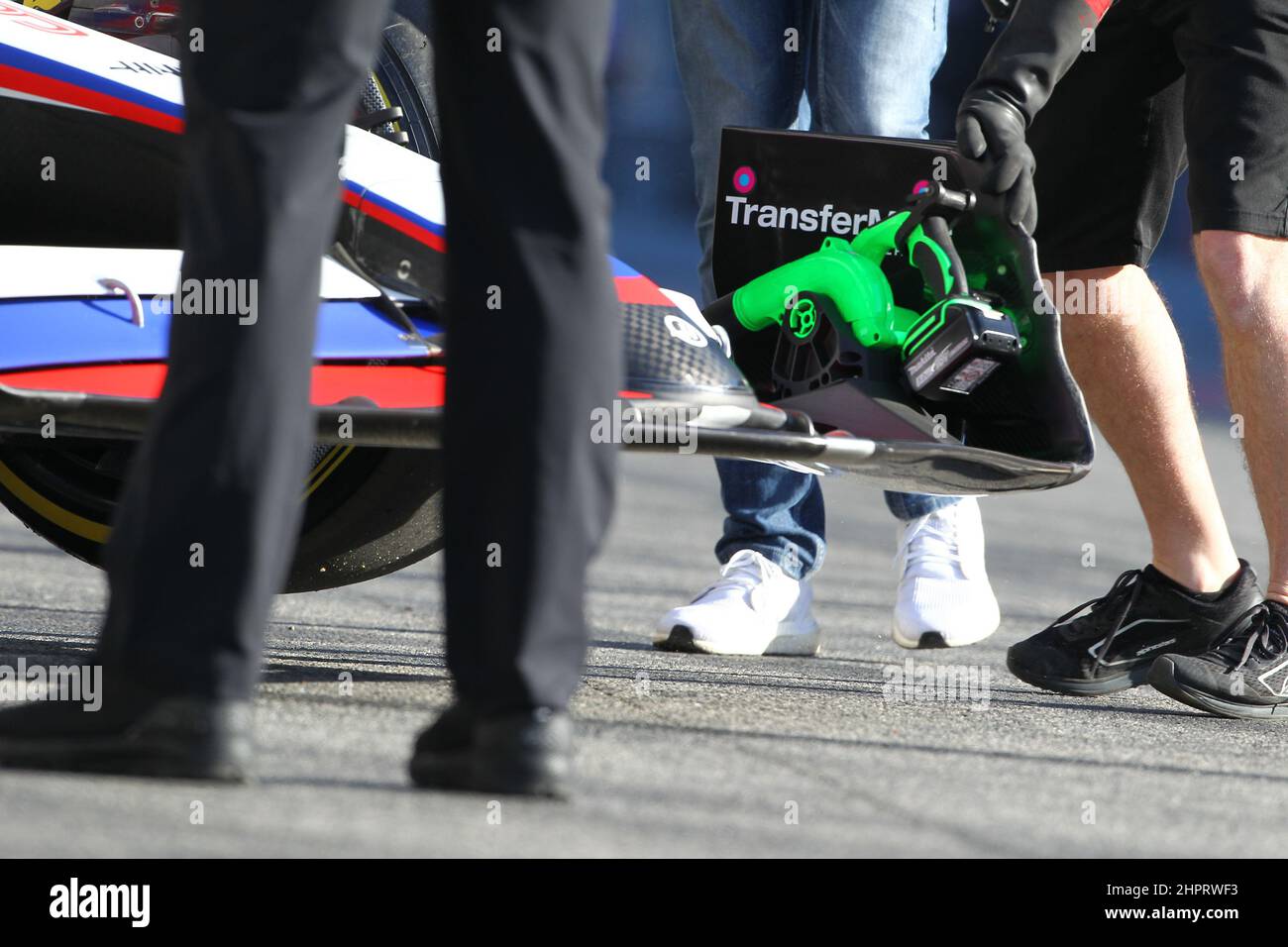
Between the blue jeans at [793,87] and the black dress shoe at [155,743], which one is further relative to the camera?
the blue jeans at [793,87]

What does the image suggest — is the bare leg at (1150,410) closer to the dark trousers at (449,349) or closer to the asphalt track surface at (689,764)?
the asphalt track surface at (689,764)

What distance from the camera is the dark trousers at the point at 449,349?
1.71 m

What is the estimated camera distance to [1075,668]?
10.0 feet

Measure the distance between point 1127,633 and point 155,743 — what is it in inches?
73.2

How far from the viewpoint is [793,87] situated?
3547 mm

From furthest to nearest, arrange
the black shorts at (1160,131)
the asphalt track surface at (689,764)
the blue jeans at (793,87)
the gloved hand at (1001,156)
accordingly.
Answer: the blue jeans at (793,87) < the black shorts at (1160,131) < the gloved hand at (1001,156) < the asphalt track surface at (689,764)

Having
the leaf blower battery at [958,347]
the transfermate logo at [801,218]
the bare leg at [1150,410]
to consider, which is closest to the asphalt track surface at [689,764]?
the bare leg at [1150,410]

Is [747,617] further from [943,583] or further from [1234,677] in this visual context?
[1234,677]

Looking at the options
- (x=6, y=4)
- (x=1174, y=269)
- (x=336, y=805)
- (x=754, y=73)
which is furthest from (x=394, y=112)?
(x=1174, y=269)

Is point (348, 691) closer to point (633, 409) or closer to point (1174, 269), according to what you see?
point (633, 409)

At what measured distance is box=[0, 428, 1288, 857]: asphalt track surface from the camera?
1687 millimetres

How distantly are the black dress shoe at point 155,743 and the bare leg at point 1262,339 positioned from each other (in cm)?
192

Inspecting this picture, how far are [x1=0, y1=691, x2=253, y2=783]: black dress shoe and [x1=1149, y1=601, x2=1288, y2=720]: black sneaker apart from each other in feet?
5.41

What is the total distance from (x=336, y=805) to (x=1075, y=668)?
5.33ft
